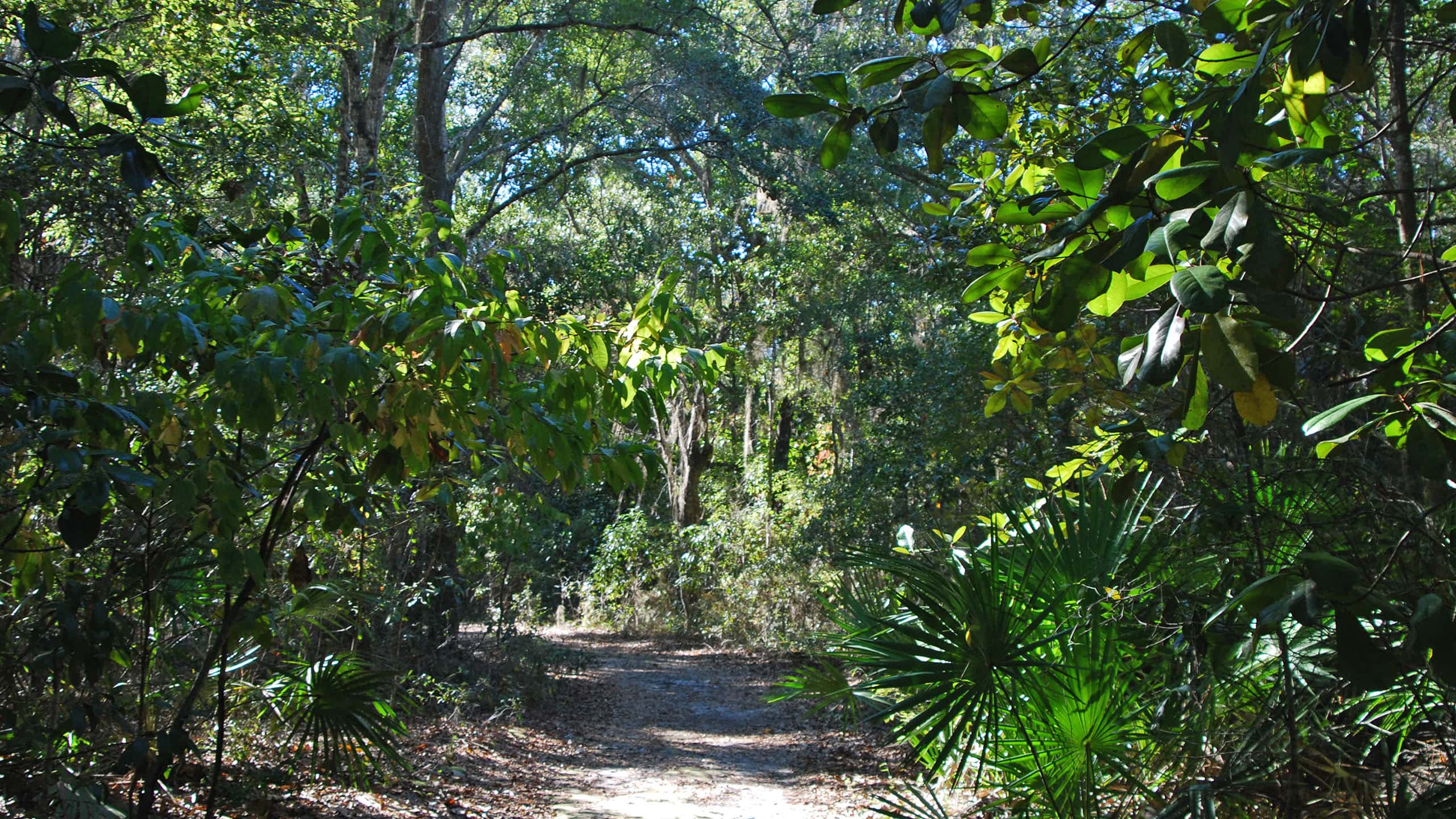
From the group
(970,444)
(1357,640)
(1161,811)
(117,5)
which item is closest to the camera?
(1357,640)

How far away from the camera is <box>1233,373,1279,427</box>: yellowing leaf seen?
187cm

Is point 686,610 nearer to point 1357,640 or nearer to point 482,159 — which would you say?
point 482,159

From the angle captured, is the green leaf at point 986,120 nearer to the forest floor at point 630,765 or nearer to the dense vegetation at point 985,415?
the dense vegetation at point 985,415

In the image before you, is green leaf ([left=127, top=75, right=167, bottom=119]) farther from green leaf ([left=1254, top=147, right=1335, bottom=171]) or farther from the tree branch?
the tree branch

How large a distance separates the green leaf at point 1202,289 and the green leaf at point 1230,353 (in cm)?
7

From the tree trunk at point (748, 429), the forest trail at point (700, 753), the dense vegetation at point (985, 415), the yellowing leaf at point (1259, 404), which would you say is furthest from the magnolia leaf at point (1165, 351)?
the tree trunk at point (748, 429)

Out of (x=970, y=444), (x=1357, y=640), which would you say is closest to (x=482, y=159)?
(x=970, y=444)

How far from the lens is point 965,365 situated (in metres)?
11.5

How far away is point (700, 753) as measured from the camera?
9.69 m

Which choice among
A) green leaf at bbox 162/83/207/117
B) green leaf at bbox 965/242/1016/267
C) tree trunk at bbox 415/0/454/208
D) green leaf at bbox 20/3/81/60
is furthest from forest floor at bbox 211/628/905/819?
tree trunk at bbox 415/0/454/208

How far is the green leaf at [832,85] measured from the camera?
203 cm

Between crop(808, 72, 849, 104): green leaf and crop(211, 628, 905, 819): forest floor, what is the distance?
5.06 metres

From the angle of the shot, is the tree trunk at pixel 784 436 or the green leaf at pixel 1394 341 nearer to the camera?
the green leaf at pixel 1394 341

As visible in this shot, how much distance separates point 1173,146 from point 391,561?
330 inches
